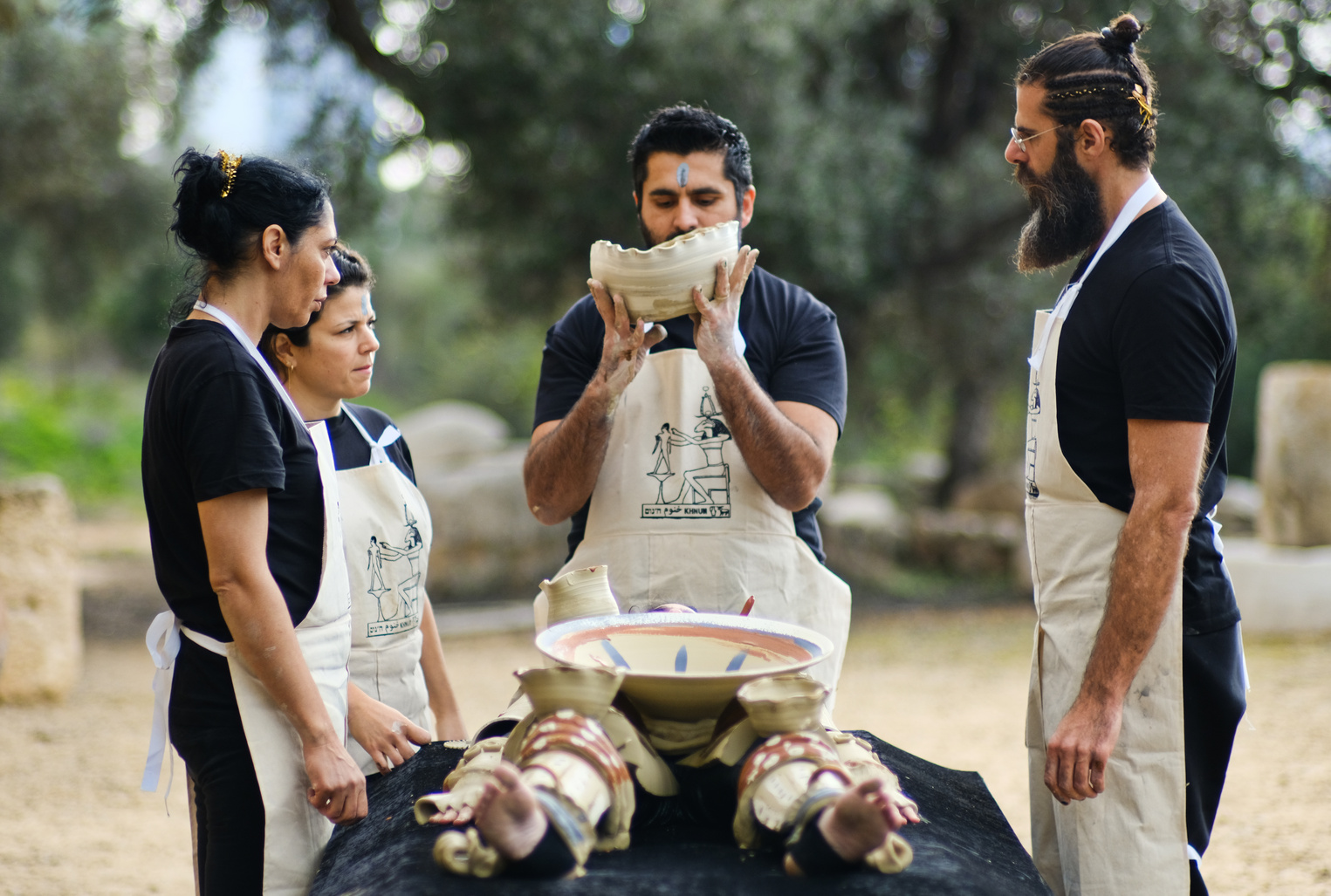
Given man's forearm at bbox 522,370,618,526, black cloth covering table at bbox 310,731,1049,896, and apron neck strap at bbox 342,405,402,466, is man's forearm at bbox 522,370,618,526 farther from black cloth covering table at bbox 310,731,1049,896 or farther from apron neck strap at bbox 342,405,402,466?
black cloth covering table at bbox 310,731,1049,896

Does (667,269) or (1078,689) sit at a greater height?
(667,269)

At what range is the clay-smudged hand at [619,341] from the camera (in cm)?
205

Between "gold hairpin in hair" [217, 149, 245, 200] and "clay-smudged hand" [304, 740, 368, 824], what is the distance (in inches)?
36.5

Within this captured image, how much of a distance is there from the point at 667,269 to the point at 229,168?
77 centimetres

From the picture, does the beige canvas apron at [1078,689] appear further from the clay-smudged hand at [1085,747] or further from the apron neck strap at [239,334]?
the apron neck strap at [239,334]

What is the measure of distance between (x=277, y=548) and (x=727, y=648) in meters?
0.78

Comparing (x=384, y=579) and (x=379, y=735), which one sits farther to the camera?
(x=384, y=579)

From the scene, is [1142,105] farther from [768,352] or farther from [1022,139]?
[768,352]

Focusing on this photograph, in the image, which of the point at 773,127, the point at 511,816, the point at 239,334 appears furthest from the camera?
the point at 773,127

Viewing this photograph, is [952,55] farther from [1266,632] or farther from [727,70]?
[1266,632]

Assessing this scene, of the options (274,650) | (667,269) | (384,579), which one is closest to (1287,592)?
Answer: (667,269)

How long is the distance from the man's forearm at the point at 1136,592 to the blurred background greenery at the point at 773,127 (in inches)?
174

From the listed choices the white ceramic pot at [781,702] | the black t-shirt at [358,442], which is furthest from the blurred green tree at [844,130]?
the white ceramic pot at [781,702]

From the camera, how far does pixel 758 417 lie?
Result: 2137 mm
